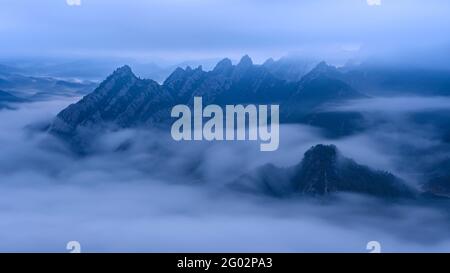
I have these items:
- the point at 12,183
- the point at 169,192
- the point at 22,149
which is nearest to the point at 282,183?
the point at 169,192

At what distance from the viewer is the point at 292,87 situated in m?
14.2

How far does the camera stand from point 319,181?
18.9 meters

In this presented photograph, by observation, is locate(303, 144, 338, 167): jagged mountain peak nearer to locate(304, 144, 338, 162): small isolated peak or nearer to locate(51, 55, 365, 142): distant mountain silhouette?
locate(304, 144, 338, 162): small isolated peak

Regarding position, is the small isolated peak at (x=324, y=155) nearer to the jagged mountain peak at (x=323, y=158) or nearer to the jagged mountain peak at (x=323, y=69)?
the jagged mountain peak at (x=323, y=158)

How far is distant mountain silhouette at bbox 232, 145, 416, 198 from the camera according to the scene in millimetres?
12159

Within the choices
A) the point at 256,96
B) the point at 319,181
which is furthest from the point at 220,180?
the point at 319,181

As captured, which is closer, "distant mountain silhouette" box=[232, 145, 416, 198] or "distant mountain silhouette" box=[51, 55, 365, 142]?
"distant mountain silhouette" box=[51, 55, 365, 142]

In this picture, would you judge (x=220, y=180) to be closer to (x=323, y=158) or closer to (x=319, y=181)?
(x=319, y=181)
